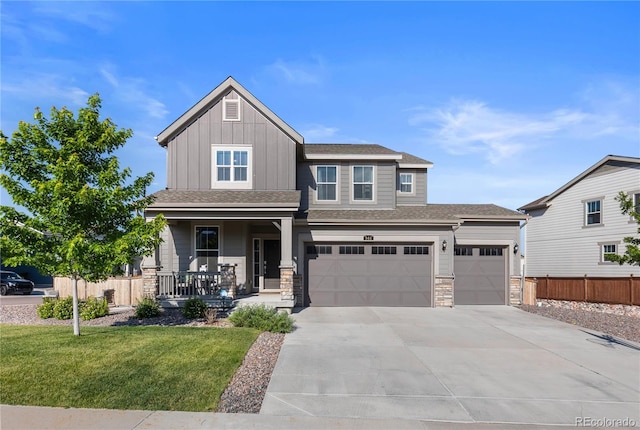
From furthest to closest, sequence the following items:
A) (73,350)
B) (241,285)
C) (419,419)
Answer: (241,285), (73,350), (419,419)

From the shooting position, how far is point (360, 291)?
15.5 meters

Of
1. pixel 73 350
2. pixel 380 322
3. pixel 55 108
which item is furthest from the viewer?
pixel 380 322

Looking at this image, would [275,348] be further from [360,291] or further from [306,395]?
[360,291]

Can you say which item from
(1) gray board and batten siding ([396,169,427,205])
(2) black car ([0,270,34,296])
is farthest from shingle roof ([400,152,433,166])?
(2) black car ([0,270,34,296])

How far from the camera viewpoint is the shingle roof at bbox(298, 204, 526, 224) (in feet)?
49.8

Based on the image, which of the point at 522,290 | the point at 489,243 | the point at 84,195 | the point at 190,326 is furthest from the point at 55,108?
the point at 522,290

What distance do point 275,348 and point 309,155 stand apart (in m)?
9.59

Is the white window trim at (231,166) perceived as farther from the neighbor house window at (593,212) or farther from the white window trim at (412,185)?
the neighbor house window at (593,212)

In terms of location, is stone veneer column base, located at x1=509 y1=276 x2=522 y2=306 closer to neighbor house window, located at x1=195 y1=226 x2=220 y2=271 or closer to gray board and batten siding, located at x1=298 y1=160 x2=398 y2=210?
gray board and batten siding, located at x1=298 y1=160 x2=398 y2=210

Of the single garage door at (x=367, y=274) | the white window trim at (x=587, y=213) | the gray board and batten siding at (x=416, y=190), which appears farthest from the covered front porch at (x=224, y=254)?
the white window trim at (x=587, y=213)

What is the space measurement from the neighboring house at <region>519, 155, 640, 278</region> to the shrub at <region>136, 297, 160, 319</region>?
64.9ft

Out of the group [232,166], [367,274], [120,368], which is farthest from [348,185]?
[120,368]

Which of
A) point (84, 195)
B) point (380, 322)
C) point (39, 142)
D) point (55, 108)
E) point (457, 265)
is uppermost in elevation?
point (55, 108)

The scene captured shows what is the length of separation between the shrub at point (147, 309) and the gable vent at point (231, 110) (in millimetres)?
7475
